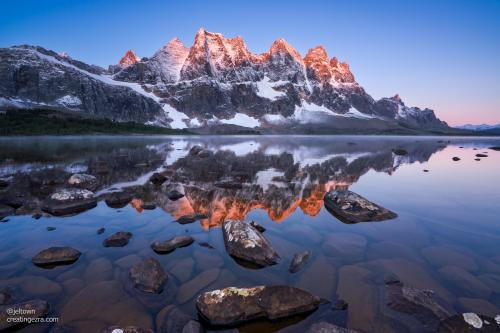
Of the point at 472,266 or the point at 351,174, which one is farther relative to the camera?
the point at 351,174

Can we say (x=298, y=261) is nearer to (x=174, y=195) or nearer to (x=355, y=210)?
(x=355, y=210)

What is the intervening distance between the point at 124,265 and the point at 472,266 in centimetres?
1085

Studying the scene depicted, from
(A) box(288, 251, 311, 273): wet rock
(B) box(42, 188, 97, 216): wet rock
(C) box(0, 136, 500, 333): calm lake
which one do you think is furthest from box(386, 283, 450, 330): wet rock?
(B) box(42, 188, 97, 216): wet rock

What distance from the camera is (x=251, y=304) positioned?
662cm

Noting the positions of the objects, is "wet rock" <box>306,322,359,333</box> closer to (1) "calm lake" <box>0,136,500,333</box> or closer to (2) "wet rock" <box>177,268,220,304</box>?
(1) "calm lake" <box>0,136,500,333</box>

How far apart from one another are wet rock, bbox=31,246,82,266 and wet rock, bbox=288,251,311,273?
272 inches

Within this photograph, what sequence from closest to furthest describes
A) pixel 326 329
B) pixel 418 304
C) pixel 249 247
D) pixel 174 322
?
pixel 326 329, pixel 174 322, pixel 418 304, pixel 249 247

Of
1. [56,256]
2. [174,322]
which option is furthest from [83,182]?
[174,322]

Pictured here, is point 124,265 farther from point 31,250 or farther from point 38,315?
point 31,250

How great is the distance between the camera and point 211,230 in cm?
1196

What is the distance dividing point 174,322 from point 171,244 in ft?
13.1

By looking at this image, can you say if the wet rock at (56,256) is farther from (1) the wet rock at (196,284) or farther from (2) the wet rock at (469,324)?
(2) the wet rock at (469,324)

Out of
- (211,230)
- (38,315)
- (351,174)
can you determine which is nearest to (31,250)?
(38,315)

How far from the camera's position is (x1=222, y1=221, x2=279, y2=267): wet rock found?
9156mm
